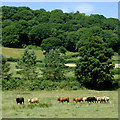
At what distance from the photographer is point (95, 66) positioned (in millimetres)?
47188

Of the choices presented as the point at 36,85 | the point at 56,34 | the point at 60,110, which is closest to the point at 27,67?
the point at 36,85

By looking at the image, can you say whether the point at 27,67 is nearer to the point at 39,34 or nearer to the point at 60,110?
the point at 60,110

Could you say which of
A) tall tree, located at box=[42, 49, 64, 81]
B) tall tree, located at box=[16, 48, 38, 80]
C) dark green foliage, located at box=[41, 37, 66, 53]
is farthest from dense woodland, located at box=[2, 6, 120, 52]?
tall tree, located at box=[16, 48, 38, 80]

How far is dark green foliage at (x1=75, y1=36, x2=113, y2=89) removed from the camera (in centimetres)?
4666

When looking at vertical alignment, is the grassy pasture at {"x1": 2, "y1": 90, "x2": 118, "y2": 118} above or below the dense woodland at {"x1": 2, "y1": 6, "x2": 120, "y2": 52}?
below

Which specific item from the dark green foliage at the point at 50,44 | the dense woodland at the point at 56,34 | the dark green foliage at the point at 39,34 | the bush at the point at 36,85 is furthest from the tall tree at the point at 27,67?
the dark green foliage at the point at 39,34

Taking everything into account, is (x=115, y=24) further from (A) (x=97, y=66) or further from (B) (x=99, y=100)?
(B) (x=99, y=100)

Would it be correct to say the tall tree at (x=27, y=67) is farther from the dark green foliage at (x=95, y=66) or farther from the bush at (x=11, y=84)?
the dark green foliage at (x=95, y=66)

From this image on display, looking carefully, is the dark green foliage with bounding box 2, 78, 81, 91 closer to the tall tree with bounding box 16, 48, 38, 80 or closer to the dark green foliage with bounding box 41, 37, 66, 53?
the tall tree with bounding box 16, 48, 38, 80

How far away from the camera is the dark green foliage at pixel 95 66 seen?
4666cm

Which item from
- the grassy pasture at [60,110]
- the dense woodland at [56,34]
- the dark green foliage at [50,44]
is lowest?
the grassy pasture at [60,110]

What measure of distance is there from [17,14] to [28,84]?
383ft

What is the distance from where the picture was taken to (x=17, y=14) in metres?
155

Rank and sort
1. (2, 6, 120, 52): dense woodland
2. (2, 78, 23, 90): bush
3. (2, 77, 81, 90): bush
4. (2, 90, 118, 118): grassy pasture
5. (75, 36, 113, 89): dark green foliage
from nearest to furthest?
(2, 90, 118, 118): grassy pasture, (2, 78, 23, 90): bush, (2, 77, 81, 90): bush, (75, 36, 113, 89): dark green foliage, (2, 6, 120, 52): dense woodland
